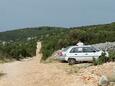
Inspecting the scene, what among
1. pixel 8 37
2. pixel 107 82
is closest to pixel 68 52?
pixel 107 82

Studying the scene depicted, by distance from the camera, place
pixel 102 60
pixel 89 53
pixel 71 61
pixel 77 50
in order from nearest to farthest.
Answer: pixel 102 60
pixel 89 53
pixel 77 50
pixel 71 61

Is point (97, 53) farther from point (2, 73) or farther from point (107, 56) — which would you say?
point (2, 73)

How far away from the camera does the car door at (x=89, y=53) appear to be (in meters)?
33.2

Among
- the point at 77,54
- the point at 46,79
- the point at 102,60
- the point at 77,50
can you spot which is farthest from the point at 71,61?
the point at 46,79

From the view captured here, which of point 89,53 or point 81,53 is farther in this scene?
point 81,53

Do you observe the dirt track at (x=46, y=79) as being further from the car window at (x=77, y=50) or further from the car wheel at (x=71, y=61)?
the car window at (x=77, y=50)

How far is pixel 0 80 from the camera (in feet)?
86.5

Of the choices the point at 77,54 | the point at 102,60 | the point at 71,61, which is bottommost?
the point at 71,61

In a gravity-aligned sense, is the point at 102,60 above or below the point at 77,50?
below

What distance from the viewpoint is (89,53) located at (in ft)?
109

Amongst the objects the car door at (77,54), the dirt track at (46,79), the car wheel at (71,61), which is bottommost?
A: the dirt track at (46,79)

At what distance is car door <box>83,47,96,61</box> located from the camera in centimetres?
3322

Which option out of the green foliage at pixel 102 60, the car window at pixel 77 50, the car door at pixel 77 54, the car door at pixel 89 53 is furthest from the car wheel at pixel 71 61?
the green foliage at pixel 102 60

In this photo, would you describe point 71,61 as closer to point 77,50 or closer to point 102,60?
point 77,50
